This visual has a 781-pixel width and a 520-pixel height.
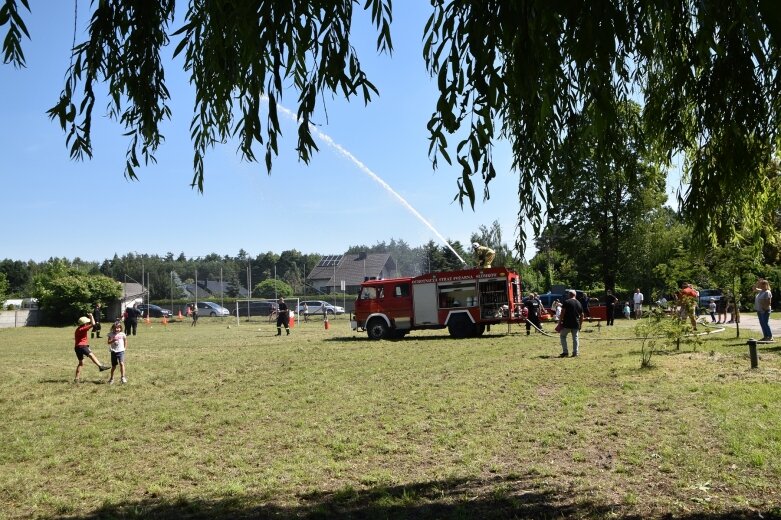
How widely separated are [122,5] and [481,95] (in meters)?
2.07

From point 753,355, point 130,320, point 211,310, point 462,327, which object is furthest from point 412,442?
point 211,310

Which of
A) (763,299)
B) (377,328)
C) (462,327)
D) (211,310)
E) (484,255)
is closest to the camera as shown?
(763,299)

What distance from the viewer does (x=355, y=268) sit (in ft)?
285

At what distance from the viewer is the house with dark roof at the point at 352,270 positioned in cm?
8181

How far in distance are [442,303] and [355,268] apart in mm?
63142

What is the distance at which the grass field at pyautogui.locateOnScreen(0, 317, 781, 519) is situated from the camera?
5.48 meters

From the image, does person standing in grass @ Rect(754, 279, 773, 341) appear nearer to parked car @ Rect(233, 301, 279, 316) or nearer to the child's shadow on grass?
the child's shadow on grass

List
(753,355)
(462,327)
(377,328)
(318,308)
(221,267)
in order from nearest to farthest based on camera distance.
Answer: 1. (753,355)
2. (462,327)
3. (377,328)
4. (318,308)
5. (221,267)

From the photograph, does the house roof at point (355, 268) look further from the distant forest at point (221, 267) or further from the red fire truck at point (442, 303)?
the red fire truck at point (442, 303)

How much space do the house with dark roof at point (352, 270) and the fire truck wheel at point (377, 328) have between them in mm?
52145

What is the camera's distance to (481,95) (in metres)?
3.04

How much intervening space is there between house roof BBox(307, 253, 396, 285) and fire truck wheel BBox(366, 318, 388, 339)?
53185 millimetres

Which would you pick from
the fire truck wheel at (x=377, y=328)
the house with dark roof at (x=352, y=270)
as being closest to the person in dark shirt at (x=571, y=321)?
the fire truck wheel at (x=377, y=328)

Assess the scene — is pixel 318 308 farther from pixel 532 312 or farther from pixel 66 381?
pixel 66 381
